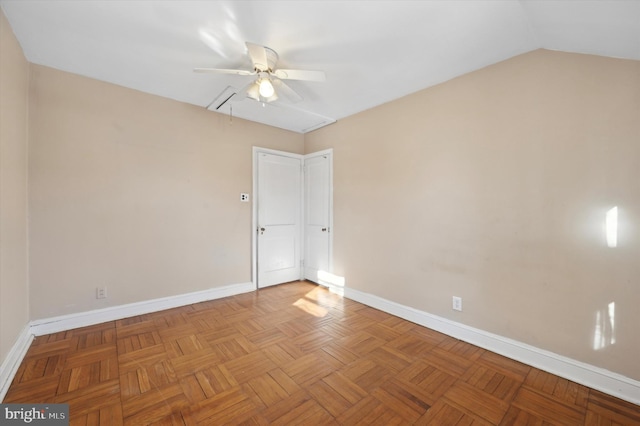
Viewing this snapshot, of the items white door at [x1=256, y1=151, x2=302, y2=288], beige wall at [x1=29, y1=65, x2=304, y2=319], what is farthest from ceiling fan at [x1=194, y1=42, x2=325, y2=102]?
white door at [x1=256, y1=151, x2=302, y2=288]

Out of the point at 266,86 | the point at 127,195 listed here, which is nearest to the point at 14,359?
the point at 127,195

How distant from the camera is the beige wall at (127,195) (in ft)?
7.84

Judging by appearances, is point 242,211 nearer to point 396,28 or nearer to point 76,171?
Answer: point 76,171

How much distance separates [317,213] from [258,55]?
251 cm

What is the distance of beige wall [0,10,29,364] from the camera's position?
1764mm

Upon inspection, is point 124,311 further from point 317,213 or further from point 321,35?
point 321,35

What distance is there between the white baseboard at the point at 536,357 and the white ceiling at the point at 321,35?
2.07m

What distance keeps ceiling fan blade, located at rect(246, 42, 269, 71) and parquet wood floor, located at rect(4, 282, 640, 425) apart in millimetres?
2299

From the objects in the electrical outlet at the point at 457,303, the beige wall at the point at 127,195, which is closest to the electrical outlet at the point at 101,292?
the beige wall at the point at 127,195

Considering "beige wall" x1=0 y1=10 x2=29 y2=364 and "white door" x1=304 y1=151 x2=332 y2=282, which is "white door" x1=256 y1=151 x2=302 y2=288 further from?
"beige wall" x1=0 y1=10 x2=29 y2=364

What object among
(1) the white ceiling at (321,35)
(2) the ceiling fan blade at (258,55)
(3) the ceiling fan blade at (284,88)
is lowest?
(3) the ceiling fan blade at (284,88)

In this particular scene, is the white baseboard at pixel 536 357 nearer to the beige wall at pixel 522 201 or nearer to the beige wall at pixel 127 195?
the beige wall at pixel 522 201

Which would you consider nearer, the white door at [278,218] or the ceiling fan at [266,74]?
the ceiling fan at [266,74]

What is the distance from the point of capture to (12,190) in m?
1.95
